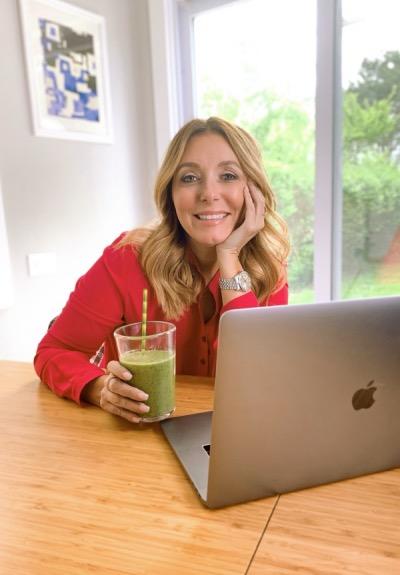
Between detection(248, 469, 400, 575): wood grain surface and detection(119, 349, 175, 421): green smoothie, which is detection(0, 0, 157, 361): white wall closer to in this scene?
detection(119, 349, 175, 421): green smoothie

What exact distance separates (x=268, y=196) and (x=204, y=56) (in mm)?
1852

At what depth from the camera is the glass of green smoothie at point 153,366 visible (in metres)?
0.89

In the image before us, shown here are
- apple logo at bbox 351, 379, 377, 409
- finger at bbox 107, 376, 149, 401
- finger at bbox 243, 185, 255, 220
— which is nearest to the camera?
apple logo at bbox 351, 379, 377, 409

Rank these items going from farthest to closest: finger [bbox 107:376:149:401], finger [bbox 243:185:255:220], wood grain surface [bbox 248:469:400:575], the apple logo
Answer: finger [bbox 243:185:255:220], finger [bbox 107:376:149:401], the apple logo, wood grain surface [bbox 248:469:400:575]

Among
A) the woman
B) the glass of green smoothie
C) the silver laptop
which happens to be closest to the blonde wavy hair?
the woman

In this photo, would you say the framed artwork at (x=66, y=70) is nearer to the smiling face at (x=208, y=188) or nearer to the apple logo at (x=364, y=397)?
the smiling face at (x=208, y=188)

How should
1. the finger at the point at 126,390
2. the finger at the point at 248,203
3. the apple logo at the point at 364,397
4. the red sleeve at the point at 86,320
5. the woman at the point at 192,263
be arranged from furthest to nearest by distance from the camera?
the finger at the point at 248,203 < the woman at the point at 192,263 < the red sleeve at the point at 86,320 < the finger at the point at 126,390 < the apple logo at the point at 364,397

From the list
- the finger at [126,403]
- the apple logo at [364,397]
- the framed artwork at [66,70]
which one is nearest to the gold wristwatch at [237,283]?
the finger at [126,403]

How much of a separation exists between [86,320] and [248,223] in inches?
21.7

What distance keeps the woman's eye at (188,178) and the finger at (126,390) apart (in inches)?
26.5

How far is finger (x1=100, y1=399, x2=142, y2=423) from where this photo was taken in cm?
89

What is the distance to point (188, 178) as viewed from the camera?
Result: 1357 mm

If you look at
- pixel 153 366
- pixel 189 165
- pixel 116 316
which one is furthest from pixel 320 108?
pixel 153 366

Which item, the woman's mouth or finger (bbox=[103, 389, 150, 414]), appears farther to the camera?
the woman's mouth
